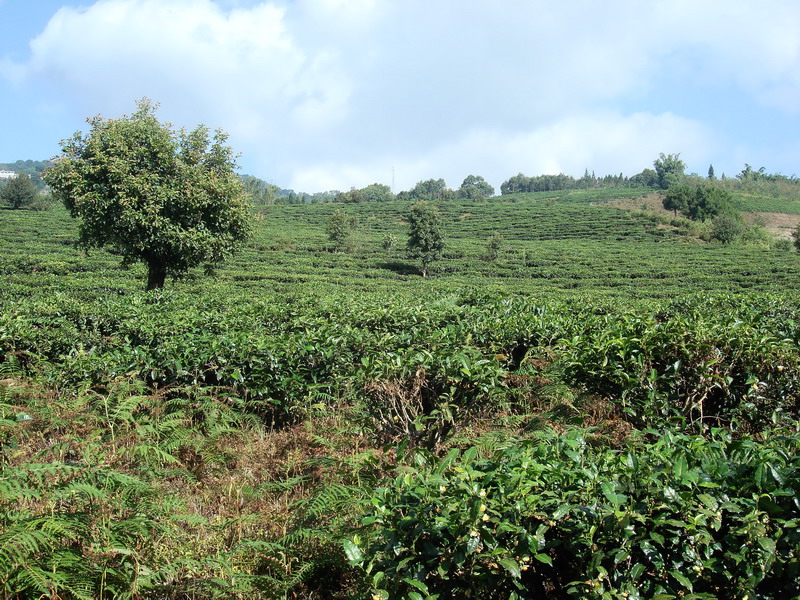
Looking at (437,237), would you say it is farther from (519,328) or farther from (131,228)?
(519,328)

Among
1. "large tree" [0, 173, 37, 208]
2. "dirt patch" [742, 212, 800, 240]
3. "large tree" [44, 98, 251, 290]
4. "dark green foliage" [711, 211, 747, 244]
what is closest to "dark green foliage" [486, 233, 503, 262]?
"dark green foliage" [711, 211, 747, 244]

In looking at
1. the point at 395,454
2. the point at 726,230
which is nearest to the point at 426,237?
the point at 726,230

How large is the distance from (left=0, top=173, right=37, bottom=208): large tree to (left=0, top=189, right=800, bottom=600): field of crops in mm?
77220

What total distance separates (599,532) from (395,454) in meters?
2.08

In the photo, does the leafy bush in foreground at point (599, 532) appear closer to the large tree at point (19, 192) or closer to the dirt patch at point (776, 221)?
the large tree at point (19, 192)

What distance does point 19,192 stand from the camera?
7025 cm

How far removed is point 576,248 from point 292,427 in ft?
181

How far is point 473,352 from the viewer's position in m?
4.50

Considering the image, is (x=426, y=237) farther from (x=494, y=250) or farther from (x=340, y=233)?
(x=340, y=233)

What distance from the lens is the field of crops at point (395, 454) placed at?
201cm

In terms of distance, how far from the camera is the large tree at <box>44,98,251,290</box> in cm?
1361

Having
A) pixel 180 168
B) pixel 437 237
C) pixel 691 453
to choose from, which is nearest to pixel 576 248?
pixel 437 237

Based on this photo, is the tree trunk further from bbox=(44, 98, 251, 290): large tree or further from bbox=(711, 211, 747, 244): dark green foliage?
bbox=(711, 211, 747, 244): dark green foliage

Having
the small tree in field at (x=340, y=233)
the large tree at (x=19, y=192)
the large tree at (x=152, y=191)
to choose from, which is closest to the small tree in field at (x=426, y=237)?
the small tree in field at (x=340, y=233)
